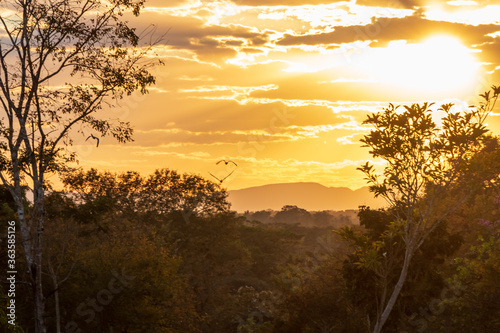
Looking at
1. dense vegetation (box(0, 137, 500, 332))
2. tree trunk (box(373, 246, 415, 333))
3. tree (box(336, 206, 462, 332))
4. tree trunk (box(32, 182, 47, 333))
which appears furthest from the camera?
tree (box(336, 206, 462, 332))

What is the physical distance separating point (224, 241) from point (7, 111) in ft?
161

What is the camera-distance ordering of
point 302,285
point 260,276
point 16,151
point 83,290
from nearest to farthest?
point 16,151 < point 83,290 < point 302,285 < point 260,276

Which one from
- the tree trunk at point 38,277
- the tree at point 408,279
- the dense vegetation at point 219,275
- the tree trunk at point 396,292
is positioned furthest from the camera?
the tree at point 408,279

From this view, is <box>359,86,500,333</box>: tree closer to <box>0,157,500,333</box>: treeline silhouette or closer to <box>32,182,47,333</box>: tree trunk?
<box>0,157,500,333</box>: treeline silhouette

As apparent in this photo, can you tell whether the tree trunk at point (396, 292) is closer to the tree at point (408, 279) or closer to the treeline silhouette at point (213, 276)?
the treeline silhouette at point (213, 276)

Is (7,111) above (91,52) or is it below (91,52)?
below

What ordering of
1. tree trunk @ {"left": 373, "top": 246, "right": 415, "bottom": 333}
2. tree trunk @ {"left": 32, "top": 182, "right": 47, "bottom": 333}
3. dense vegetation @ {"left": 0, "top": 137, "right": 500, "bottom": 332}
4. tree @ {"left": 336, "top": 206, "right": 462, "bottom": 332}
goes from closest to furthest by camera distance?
tree trunk @ {"left": 32, "top": 182, "right": 47, "bottom": 333} < tree trunk @ {"left": 373, "top": 246, "right": 415, "bottom": 333} < dense vegetation @ {"left": 0, "top": 137, "right": 500, "bottom": 332} < tree @ {"left": 336, "top": 206, "right": 462, "bottom": 332}

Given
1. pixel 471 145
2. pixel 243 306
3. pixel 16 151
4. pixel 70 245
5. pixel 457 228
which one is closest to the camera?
pixel 16 151

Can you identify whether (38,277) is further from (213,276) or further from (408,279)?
(213,276)

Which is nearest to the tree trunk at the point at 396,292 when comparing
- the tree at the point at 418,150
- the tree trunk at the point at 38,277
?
the tree at the point at 418,150

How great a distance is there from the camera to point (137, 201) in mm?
71312

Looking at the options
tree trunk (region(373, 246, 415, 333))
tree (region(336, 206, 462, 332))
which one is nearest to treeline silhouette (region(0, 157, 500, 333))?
tree (region(336, 206, 462, 332))

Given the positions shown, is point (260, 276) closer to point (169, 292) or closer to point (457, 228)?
point (457, 228)

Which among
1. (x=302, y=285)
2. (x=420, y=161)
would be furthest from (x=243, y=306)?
(x=420, y=161)
